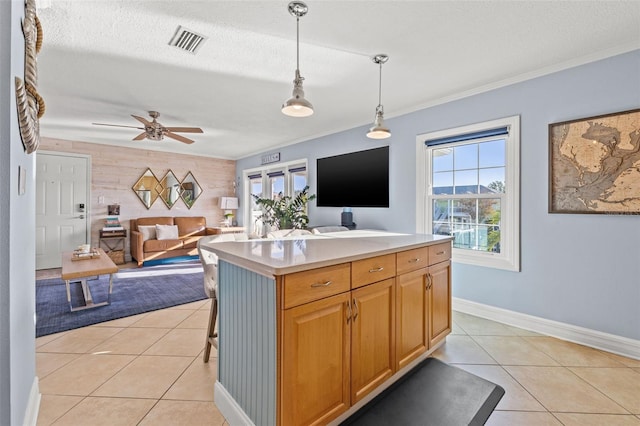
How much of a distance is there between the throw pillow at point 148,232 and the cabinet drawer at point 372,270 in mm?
5378

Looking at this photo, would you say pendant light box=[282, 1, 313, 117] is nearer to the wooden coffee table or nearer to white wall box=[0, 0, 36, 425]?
white wall box=[0, 0, 36, 425]

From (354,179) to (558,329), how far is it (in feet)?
9.38

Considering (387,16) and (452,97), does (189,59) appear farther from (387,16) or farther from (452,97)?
(452,97)

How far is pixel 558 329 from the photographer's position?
8.54ft

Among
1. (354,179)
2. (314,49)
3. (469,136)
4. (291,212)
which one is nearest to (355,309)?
(314,49)

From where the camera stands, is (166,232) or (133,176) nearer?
(166,232)

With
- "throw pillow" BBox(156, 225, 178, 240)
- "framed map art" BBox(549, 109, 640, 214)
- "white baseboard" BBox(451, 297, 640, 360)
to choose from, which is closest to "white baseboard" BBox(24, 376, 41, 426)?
"white baseboard" BBox(451, 297, 640, 360)

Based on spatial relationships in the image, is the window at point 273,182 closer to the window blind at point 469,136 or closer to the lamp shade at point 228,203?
the lamp shade at point 228,203

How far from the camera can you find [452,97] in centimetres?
327

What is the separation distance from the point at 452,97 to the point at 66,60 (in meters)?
3.72

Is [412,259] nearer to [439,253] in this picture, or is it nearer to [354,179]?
[439,253]

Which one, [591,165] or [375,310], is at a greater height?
[591,165]

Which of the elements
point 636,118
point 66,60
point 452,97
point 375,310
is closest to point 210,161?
point 66,60

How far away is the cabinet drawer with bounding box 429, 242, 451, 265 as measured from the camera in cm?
215
